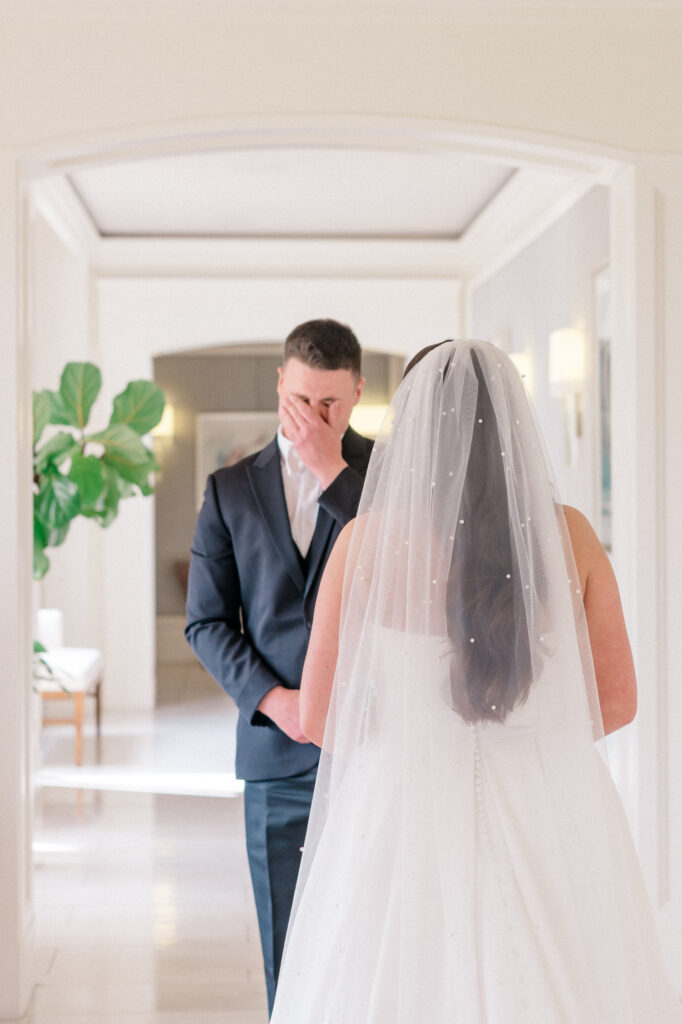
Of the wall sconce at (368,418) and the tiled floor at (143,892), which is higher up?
the wall sconce at (368,418)

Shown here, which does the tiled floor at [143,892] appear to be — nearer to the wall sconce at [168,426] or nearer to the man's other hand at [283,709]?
the man's other hand at [283,709]

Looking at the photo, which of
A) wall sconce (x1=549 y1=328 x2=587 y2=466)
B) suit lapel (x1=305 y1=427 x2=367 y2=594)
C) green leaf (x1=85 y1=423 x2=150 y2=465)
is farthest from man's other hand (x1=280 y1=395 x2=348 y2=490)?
wall sconce (x1=549 y1=328 x2=587 y2=466)

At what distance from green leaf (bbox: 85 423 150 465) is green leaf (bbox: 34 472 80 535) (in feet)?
0.88

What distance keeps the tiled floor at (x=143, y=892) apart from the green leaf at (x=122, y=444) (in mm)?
1651

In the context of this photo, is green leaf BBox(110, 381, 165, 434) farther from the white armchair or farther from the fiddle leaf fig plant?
the white armchair

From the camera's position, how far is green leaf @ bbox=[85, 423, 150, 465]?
13.9ft

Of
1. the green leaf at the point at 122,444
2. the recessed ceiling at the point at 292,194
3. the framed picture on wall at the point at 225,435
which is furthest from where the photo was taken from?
the framed picture on wall at the point at 225,435

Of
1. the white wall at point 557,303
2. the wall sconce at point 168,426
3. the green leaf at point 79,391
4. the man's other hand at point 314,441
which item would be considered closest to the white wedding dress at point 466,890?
the man's other hand at point 314,441

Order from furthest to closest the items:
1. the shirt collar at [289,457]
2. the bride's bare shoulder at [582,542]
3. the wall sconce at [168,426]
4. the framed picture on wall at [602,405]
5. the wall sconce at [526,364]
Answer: the wall sconce at [168,426]
the wall sconce at [526,364]
the framed picture on wall at [602,405]
the shirt collar at [289,457]
the bride's bare shoulder at [582,542]

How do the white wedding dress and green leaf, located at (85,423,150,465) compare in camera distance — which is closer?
the white wedding dress

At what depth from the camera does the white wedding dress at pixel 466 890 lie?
1.46m

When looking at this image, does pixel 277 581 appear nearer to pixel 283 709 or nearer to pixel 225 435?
pixel 283 709

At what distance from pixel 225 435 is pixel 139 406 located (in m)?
5.51

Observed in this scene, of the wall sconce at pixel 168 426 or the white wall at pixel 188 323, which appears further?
the wall sconce at pixel 168 426
